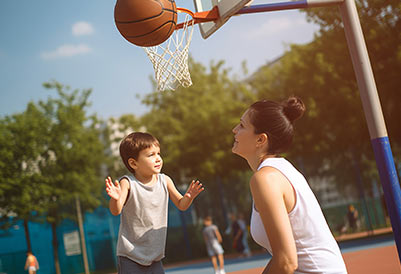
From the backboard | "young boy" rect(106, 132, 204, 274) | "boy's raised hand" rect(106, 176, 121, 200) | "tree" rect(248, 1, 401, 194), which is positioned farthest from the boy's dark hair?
"tree" rect(248, 1, 401, 194)

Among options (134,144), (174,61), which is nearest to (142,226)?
(134,144)

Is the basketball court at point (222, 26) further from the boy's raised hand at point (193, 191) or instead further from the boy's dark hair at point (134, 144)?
the boy's dark hair at point (134, 144)

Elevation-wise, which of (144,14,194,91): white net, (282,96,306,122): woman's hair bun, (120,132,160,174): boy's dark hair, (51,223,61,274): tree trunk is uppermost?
(144,14,194,91): white net

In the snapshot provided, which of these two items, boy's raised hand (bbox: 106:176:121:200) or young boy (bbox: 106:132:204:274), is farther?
young boy (bbox: 106:132:204:274)

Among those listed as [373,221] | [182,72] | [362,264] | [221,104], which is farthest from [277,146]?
[221,104]

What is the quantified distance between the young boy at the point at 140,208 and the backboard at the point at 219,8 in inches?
78.5

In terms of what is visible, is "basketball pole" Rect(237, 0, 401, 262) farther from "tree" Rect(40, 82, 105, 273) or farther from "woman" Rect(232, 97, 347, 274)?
"tree" Rect(40, 82, 105, 273)

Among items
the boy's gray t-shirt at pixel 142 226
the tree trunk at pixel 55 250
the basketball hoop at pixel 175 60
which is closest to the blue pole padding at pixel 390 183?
the boy's gray t-shirt at pixel 142 226

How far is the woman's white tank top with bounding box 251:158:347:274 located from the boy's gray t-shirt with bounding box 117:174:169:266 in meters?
1.92

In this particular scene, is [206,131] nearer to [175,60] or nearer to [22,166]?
[22,166]

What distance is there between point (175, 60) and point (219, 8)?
796 mm

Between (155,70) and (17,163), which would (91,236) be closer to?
(17,163)

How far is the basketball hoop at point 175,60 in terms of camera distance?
20.5ft

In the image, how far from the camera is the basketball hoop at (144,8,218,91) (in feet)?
20.5
